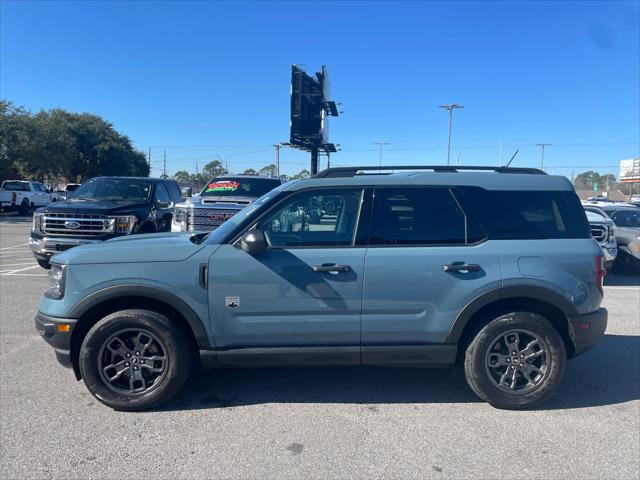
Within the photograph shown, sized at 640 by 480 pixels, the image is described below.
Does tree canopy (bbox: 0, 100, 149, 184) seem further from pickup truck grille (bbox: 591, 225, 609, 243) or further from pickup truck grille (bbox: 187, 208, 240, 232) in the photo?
pickup truck grille (bbox: 591, 225, 609, 243)

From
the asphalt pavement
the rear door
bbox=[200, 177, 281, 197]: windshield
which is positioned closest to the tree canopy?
bbox=[200, 177, 281, 197]: windshield

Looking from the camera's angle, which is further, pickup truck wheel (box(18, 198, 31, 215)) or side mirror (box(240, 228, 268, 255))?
pickup truck wheel (box(18, 198, 31, 215))

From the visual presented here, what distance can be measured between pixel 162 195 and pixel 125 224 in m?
2.08

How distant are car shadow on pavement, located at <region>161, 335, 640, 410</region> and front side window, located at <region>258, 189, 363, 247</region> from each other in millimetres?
1346

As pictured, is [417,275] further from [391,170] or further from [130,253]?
[130,253]

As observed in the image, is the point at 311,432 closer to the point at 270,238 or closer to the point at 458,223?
the point at 270,238

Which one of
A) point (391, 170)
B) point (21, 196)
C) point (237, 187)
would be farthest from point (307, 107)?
point (391, 170)

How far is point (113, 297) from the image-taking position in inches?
149

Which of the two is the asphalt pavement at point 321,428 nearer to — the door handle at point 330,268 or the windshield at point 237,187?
the door handle at point 330,268

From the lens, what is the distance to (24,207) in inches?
1061

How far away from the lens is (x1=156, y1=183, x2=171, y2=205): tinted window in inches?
414

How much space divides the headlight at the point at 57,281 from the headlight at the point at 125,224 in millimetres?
4930

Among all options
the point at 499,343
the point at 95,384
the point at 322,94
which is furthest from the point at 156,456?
the point at 322,94

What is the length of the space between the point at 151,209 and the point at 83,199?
1.34 m
